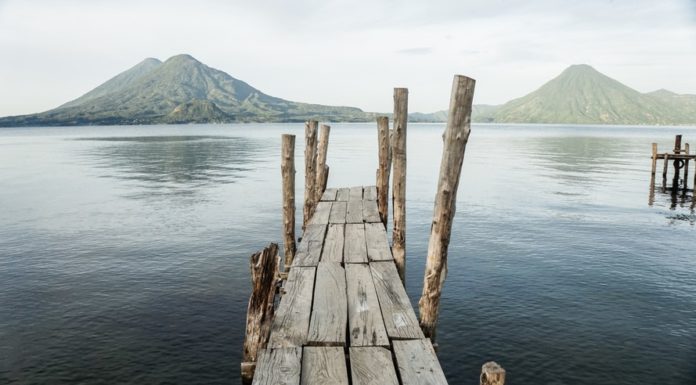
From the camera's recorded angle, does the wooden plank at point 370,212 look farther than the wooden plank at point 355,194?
No

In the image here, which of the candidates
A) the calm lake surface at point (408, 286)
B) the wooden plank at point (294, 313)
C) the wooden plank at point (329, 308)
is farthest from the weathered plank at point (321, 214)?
the wooden plank at point (294, 313)

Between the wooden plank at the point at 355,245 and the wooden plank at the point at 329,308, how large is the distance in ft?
1.64

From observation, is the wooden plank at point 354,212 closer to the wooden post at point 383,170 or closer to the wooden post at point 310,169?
the wooden post at point 383,170

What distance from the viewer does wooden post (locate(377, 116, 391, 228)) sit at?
43.7 feet

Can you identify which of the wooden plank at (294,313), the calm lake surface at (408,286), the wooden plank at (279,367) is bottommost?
the calm lake surface at (408,286)

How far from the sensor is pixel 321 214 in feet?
44.2

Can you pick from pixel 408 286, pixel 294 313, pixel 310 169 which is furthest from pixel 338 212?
pixel 294 313

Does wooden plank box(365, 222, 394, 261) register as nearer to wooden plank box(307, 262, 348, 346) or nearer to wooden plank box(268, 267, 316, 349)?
wooden plank box(307, 262, 348, 346)

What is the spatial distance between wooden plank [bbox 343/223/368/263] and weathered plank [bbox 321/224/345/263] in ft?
0.36

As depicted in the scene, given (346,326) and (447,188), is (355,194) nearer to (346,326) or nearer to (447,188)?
(447,188)

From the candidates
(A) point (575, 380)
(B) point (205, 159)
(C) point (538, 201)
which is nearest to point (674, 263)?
(A) point (575, 380)

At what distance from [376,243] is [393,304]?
3333 mm

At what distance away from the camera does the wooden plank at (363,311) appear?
5.75 metres

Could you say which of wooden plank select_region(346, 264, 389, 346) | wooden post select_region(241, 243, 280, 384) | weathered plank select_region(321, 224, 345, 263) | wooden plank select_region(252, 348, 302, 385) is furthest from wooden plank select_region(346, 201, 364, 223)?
wooden plank select_region(252, 348, 302, 385)
